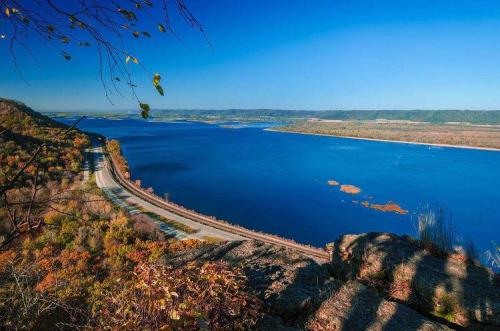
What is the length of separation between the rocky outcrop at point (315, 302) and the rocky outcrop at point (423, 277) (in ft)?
3.45

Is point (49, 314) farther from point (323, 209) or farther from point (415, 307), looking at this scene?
point (323, 209)

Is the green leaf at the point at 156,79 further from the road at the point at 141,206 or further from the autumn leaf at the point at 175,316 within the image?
the road at the point at 141,206

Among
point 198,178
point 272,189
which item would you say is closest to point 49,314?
point 272,189

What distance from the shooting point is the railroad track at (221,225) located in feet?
81.0

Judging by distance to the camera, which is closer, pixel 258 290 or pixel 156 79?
pixel 156 79

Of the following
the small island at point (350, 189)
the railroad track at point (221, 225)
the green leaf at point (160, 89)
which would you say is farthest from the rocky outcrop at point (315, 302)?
the small island at point (350, 189)

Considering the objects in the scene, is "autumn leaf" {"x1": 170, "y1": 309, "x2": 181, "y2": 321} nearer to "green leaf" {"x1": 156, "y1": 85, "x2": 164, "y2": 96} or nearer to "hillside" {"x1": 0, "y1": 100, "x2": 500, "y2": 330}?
"hillside" {"x1": 0, "y1": 100, "x2": 500, "y2": 330}

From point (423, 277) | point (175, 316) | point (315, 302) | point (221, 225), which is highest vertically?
point (175, 316)

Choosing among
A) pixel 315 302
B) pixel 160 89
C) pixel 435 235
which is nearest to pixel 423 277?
pixel 435 235

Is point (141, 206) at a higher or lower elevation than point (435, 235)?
lower

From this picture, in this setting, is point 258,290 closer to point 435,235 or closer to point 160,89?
point 160,89

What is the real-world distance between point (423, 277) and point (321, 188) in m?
45.9

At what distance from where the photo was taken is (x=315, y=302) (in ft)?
22.9

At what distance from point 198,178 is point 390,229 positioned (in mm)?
32973
